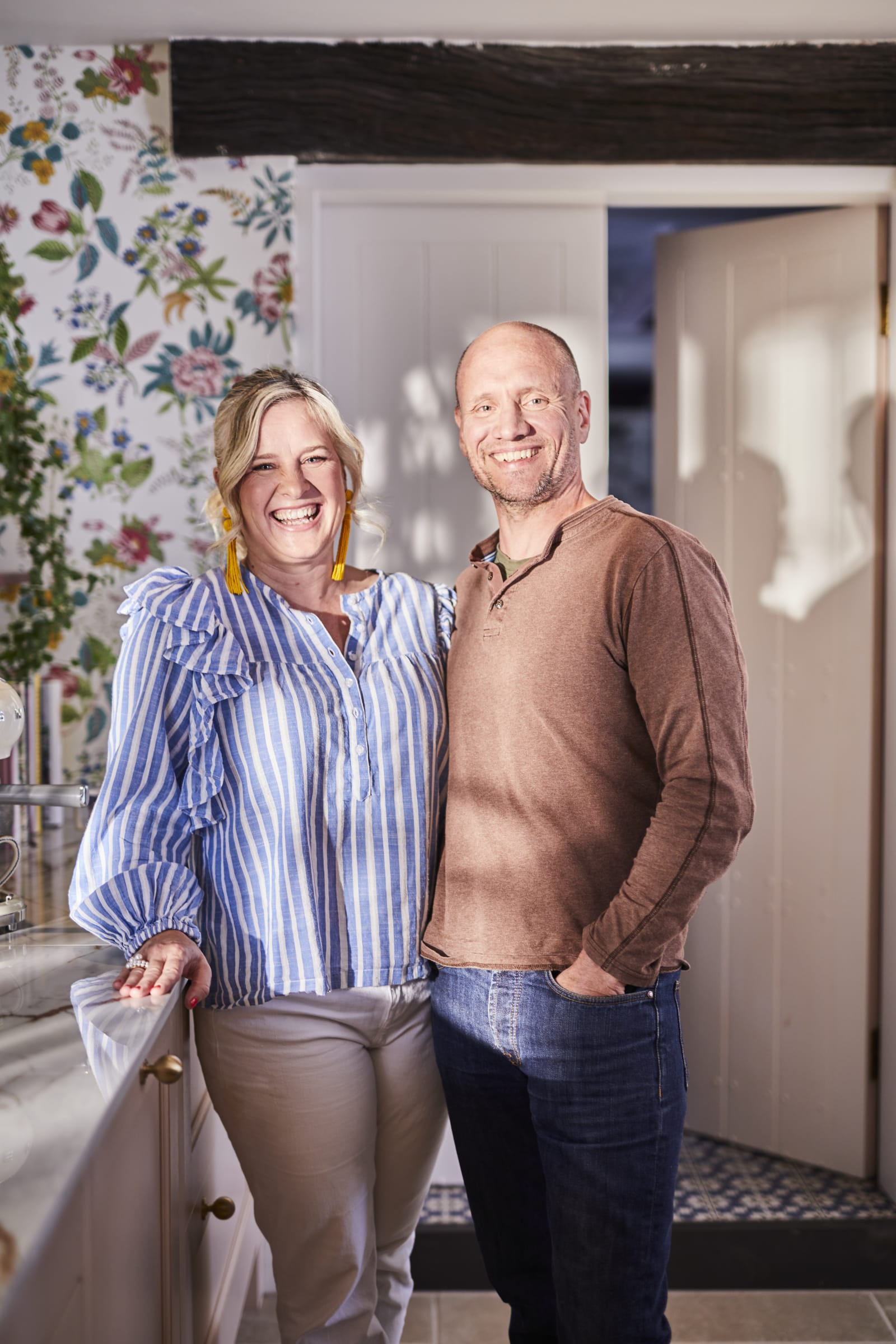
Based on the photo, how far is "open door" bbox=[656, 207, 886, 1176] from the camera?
8.05ft

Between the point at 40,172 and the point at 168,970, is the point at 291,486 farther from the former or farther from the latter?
the point at 40,172

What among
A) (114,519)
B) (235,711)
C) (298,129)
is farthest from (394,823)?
(298,129)

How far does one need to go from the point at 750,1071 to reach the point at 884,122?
219 cm

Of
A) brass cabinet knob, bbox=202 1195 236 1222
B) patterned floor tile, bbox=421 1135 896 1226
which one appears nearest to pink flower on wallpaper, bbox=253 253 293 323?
brass cabinet knob, bbox=202 1195 236 1222

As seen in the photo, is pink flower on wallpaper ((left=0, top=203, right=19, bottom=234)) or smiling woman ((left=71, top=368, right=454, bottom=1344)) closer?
smiling woman ((left=71, top=368, right=454, bottom=1344))

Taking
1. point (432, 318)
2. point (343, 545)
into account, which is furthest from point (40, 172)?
point (343, 545)

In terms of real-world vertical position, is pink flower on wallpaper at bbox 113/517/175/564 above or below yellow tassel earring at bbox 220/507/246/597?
above

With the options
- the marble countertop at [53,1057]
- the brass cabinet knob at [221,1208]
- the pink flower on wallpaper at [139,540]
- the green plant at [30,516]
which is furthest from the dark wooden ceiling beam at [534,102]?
the brass cabinet knob at [221,1208]

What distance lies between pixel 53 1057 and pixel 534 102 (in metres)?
2.02

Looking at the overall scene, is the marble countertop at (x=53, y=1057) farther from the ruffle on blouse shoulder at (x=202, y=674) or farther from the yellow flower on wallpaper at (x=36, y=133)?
the yellow flower on wallpaper at (x=36, y=133)

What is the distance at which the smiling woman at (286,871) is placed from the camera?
1404 mm

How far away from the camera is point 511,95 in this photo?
7.25ft

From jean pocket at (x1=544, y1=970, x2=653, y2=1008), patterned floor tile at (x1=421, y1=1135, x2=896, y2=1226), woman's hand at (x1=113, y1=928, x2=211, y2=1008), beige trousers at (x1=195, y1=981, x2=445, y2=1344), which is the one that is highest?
woman's hand at (x1=113, y1=928, x2=211, y2=1008)

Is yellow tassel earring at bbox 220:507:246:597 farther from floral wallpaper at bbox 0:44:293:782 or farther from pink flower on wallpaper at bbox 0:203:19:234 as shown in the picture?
pink flower on wallpaper at bbox 0:203:19:234
